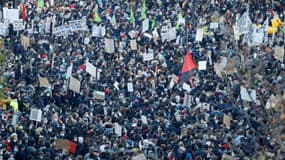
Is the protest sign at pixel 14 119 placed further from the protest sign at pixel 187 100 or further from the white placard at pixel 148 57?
the white placard at pixel 148 57

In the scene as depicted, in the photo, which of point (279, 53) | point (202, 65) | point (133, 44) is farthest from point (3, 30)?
point (279, 53)

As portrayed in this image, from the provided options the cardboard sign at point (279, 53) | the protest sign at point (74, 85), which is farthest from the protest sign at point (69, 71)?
the cardboard sign at point (279, 53)

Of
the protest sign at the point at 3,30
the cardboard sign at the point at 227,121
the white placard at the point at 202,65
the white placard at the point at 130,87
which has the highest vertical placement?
the protest sign at the point at 3,30

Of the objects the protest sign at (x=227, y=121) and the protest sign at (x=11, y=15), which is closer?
the protest sign at (x=227, y=121)

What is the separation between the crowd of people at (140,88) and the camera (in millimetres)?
22672

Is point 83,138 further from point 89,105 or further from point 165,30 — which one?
point 165,30

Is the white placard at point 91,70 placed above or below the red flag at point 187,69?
below

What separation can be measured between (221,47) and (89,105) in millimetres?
6431

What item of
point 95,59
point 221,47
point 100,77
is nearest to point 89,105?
point 100,77

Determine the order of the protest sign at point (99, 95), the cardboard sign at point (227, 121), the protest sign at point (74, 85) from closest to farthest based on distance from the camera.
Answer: the cardboard sign at point (227, 121)
the protest sign at point (99, 95)
the protest sign at point (74, 85)

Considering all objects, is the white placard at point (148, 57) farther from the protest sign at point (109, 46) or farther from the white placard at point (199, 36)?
the white placard at point (199, 36)

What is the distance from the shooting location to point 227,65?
2803cm

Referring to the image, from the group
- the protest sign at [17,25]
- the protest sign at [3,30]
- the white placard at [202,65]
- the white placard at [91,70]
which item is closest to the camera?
the white placard at [91,70]

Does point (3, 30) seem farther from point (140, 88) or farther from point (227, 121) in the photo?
point (227, 121)
